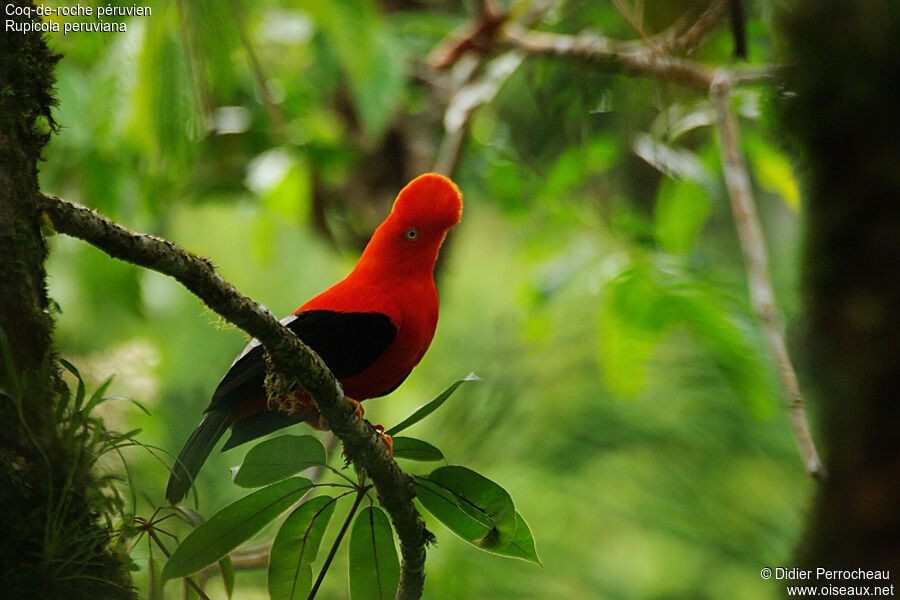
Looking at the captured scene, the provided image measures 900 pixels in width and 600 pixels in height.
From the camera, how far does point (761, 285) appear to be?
2090mm

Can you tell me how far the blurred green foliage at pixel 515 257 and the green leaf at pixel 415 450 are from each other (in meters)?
0.47

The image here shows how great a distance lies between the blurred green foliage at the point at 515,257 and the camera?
8.09ft

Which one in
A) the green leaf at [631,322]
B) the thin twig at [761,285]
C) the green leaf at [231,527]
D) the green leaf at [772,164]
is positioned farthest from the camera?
the green leaf at [772,164]

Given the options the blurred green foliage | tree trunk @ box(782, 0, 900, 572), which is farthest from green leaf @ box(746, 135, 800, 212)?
tree trunk @ box(782, 0, 900, 572)

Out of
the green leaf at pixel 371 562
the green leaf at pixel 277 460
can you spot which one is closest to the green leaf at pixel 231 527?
the green leaf at pixel 277 460

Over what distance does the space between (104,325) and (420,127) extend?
8.04ft

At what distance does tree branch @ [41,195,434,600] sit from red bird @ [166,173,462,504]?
0.93 ft

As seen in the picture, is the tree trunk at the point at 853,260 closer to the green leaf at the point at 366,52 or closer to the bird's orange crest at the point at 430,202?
the bird's orange crest at the point at 430,202

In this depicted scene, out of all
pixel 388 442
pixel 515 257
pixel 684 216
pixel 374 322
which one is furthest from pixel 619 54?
pixel 388 442

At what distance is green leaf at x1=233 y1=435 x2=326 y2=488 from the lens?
1.21m

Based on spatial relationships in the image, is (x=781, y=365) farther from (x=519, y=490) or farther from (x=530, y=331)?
(x=519, y=490)

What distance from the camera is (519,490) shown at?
15.6ft

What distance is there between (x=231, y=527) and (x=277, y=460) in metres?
0.12

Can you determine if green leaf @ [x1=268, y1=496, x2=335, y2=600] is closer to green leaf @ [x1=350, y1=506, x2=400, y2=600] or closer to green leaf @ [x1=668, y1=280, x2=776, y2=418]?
green leaf @ [x1=350, y1=506, x2=400, y2=600]
